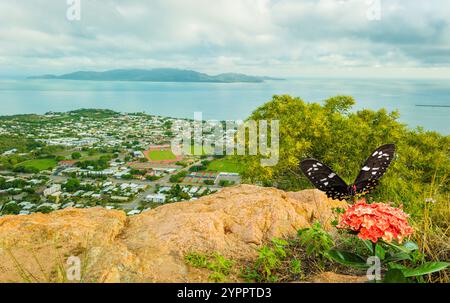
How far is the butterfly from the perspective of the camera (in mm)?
3086

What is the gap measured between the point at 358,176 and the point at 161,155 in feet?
113

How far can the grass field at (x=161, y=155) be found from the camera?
35.3 metres

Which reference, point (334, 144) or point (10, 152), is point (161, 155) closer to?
point (10, 152)

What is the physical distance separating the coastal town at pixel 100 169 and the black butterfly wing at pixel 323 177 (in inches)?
330

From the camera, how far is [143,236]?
327cm

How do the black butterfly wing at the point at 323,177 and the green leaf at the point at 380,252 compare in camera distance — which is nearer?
the green leaf at the point at 380,252

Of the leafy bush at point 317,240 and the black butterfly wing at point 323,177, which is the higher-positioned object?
the black butterfly wing at point 323,177

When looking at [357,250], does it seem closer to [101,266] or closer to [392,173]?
[101,266]

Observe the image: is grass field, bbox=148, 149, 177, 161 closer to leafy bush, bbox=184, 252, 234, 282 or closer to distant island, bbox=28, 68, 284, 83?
leafy bush, bbox=184, 252, 234, 282

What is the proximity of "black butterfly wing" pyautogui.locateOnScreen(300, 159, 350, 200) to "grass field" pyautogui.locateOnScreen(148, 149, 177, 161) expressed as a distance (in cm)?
3252

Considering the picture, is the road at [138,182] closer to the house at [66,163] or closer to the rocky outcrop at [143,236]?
the house at [66,163]

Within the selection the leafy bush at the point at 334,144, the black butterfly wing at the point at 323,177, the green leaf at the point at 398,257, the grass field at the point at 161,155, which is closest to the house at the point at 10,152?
the grass field at the point at 161,155

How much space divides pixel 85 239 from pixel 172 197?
1724 centimetres

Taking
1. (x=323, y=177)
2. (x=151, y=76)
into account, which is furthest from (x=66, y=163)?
(x=151, y=76)
